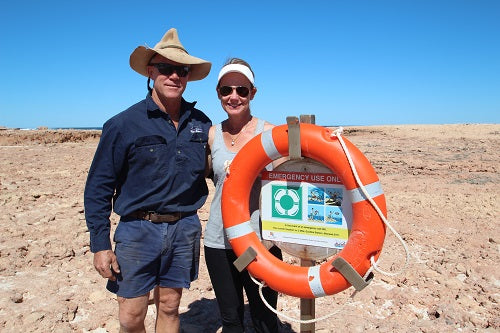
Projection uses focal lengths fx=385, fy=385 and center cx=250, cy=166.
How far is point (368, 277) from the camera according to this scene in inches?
68.1

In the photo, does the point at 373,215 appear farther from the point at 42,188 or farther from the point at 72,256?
the point at 42,188

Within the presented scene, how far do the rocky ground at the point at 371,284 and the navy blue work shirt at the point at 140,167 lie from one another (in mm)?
984

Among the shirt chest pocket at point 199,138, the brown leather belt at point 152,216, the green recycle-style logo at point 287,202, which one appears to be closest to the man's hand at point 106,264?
the brown leather belt at point 152,216

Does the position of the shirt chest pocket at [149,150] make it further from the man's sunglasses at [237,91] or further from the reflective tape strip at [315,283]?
the reflective tape strip at [315,283]

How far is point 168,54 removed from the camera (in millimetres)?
1882

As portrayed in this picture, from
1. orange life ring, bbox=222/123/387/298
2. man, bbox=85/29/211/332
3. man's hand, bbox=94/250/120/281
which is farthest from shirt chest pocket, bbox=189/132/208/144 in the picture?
man's hand, bbox=94/250/120/281

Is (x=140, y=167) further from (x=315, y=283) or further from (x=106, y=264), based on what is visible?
(x=315, y=283)

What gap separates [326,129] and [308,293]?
0.73 m

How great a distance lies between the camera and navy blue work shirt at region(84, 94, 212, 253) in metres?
1.83

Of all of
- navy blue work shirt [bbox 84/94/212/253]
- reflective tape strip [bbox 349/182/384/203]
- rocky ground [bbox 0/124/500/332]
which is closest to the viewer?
A: reflective tape strip [bbox 349/182/384/203]

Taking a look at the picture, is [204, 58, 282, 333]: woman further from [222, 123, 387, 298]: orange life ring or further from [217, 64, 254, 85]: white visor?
[222, 123, 387, 298]: orange life ring

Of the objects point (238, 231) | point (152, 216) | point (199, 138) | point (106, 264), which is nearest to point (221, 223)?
point (238, 231)

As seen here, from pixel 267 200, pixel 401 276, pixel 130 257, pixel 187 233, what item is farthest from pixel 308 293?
pixel 401 276

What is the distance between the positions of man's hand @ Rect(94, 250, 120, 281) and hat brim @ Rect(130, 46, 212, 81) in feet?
3.23
